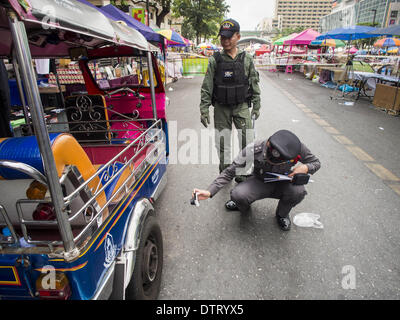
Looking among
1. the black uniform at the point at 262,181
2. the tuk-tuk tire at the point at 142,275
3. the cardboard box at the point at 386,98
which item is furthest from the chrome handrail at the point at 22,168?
the cardboard box at the point at 386,98

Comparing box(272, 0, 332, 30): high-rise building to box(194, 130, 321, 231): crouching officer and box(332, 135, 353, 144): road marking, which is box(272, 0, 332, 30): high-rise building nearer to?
box(332, 135, 353, 144): road marking

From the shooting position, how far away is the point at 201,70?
747 inches

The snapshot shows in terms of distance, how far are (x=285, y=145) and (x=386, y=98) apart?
28.8 feet

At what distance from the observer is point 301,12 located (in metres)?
151

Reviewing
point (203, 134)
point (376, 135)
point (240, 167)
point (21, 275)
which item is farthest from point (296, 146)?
point (376, 135)

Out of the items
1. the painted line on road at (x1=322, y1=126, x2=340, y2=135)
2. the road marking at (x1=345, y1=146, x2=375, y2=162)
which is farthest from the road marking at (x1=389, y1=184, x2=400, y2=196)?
the painted line on road at (x1=322, y1=126, x2=340, y2=135)

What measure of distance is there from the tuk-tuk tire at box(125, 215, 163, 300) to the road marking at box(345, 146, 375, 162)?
4.42 meters

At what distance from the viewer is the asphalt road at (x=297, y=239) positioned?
2.26 m

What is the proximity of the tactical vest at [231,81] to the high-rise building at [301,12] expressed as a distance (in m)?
169

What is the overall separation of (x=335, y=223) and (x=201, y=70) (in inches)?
692

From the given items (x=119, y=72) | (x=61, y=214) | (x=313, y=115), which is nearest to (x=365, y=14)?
(x=119, y=72)

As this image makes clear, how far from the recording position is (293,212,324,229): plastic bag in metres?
3.08

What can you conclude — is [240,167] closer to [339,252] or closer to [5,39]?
[339,252]
